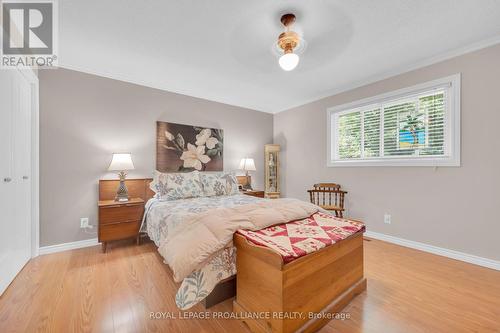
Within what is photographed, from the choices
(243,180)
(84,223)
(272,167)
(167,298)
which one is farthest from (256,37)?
(84,223)

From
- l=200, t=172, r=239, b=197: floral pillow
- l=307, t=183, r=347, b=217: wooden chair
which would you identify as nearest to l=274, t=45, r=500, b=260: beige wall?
l=307, t=183, r=347, b=217: wooden chair

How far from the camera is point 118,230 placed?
271 centimetres

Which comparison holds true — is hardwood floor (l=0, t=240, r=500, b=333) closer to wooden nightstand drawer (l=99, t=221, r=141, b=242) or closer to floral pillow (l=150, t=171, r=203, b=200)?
wooden nightstand drawer (l=99, t=221, r=141, b=242)

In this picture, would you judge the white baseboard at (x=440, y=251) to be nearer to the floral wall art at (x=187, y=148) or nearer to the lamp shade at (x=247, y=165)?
the lamp shade at (x=247, y=165)

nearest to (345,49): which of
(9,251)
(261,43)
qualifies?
(261,43)

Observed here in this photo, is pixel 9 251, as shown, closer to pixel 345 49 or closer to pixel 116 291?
pixel 116 291

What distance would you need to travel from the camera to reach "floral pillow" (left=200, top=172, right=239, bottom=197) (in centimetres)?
327

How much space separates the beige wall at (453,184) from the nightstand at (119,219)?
128 inches

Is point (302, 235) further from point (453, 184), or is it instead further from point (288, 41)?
point (453, 184)

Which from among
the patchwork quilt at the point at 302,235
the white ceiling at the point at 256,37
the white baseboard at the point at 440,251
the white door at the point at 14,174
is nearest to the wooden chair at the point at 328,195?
the white baseboard at the point at 440,251

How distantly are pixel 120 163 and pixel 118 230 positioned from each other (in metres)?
0.90

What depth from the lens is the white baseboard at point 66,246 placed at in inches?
103

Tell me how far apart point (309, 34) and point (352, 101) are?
5.83ft

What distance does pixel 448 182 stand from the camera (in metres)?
2.53
